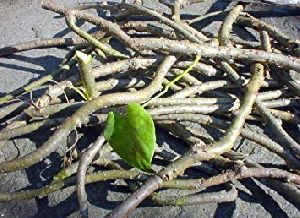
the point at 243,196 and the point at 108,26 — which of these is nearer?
the point at 243,196

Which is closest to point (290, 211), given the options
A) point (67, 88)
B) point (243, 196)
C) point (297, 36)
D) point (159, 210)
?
point (243, 196)

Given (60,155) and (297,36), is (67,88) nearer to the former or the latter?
(60,155)

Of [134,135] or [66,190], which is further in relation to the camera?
[66,190]

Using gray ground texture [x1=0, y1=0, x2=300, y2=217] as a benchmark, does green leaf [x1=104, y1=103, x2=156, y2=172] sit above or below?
above

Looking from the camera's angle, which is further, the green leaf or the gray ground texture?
the gray ground texture

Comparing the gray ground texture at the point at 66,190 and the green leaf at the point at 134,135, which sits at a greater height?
the green leaf at the point at 134,135

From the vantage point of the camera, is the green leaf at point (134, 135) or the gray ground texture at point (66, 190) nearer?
the green leaf at point (134, 135)

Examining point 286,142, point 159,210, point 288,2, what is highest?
point 288,2

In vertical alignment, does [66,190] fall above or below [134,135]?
below
